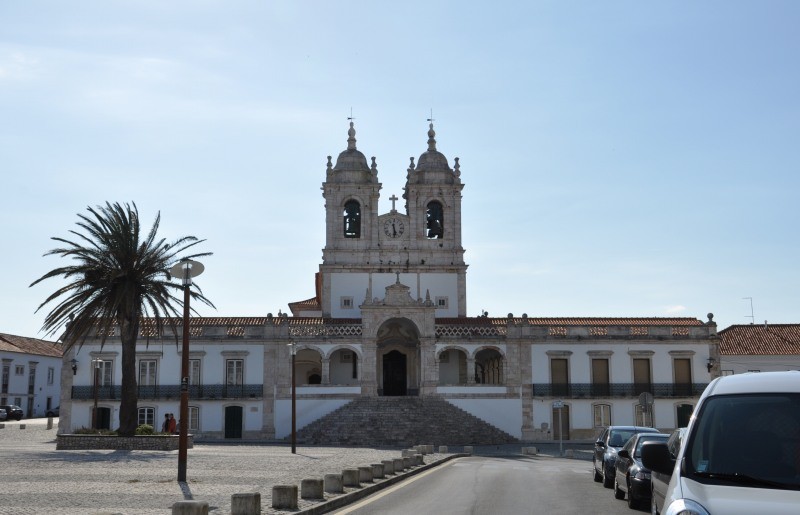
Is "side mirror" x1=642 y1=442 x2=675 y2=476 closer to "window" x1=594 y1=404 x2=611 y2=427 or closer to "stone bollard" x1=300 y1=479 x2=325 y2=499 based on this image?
→ "stone bollard" x1=300 y1=479 x2=325 y2=499

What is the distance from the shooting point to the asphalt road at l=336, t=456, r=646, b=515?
15680mm

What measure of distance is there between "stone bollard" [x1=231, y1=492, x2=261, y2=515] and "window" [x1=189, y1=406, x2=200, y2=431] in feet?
119

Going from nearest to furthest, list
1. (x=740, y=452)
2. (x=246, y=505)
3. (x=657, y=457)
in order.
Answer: (x=740, y=452) < (x=657, y=457) < (x=246, y=505)

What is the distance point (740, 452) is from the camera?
6.65 meters

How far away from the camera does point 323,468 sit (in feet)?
83.7

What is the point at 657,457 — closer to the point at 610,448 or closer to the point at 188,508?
the point at 188,508

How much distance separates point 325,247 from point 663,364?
69.3 feet

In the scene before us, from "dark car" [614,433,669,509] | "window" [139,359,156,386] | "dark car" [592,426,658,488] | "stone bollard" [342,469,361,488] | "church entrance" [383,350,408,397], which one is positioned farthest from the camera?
"church entrance" [383,350,408,397]

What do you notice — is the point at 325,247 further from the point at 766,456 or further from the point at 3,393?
the point at 766,456

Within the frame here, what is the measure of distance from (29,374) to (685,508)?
78.2 meters

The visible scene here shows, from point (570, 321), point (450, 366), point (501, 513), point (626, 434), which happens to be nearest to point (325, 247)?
point (450, 366)

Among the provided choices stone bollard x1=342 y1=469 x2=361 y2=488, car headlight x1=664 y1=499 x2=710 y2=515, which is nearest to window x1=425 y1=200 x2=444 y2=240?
stone bollard x1=342 y1=469 x2=361 y2=488

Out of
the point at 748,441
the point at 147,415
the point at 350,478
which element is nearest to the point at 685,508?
the point at 748,441

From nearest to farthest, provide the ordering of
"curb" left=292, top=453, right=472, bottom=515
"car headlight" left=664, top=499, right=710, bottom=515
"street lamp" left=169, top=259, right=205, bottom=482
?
"car headlight" left=664, top=499, right=710, bottom=515 < "curb" left=292, top=453, right=472, bottom=515 < "street lamp" left=169, top=259, right=205, bottom=482
